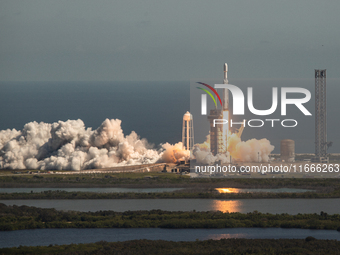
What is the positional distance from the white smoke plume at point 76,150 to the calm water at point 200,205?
61.2 feet

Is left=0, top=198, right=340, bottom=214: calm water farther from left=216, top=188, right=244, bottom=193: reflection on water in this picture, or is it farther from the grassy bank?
the grassy bank

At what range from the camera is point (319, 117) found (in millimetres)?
67188

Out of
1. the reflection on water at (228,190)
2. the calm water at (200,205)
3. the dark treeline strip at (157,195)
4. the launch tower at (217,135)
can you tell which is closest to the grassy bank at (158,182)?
the reflection on water at (228,190)

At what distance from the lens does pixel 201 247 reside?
111 feet

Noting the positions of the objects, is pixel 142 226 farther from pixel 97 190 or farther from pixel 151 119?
pixel 151 119

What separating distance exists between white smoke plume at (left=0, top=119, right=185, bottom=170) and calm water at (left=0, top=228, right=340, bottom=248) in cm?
2934

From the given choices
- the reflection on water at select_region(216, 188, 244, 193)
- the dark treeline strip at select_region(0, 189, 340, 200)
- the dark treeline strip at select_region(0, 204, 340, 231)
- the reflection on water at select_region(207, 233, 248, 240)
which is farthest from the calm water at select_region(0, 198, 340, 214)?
the reflection on water at select_region(207, 233, 248, 240)

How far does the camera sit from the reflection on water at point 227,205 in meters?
46.0

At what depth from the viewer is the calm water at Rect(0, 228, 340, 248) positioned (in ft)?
121

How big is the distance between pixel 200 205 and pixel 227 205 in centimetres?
219

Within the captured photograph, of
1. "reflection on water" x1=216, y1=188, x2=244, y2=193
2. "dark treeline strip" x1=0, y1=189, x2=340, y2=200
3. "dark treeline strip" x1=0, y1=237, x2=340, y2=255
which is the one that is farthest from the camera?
"reflection on water" x1=216, y1=188, x2=244, y2=193

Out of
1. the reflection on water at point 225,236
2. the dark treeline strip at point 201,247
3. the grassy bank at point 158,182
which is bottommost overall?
the reflection on water at point 225,236

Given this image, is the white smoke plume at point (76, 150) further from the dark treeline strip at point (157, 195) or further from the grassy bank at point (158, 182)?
the dark treeline strip at point (157, 195)

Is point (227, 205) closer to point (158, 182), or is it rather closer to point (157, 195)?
point (157, 195)
